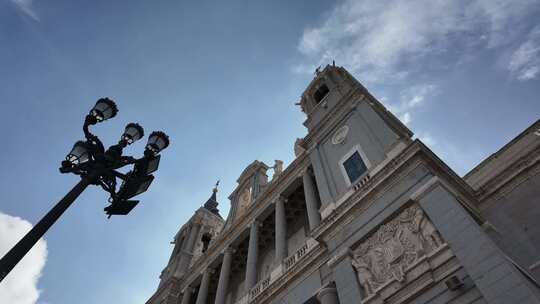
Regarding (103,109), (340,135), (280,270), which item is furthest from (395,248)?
(103,109)

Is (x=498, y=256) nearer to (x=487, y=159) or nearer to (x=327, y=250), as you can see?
(x=327, y=250)

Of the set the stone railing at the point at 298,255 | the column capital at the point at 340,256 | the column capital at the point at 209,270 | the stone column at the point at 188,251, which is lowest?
the column capital at the point at 340,256

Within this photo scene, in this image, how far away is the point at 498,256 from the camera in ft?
28.1

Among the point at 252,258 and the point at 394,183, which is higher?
the point at 252,258

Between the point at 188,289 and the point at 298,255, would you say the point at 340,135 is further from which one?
the point at 188,289

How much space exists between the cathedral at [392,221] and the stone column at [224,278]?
87mm

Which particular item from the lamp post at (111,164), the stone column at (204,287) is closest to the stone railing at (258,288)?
the stone column at (204,287)

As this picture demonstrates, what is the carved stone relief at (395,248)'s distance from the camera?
10273 millimetres

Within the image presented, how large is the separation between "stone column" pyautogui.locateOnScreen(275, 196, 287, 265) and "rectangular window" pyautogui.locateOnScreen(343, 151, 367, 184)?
4.98m

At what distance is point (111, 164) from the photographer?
8.29 m

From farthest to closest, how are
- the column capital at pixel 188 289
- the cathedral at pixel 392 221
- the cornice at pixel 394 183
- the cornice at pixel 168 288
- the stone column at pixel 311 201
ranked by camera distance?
the cornice at pixel 168 288 < the column capital at pixel 188 289 < the stone column at pixel 311 201 < the cornice at pixel 394 183 < the cathedral at pixel 392 221

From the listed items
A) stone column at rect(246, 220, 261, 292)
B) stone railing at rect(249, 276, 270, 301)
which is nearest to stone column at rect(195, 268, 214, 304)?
stone column at rect(246, 220, 261, 292)

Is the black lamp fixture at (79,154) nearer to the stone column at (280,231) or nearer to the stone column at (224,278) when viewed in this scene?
the stone column at (280,231)

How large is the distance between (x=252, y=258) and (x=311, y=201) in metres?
4.41
